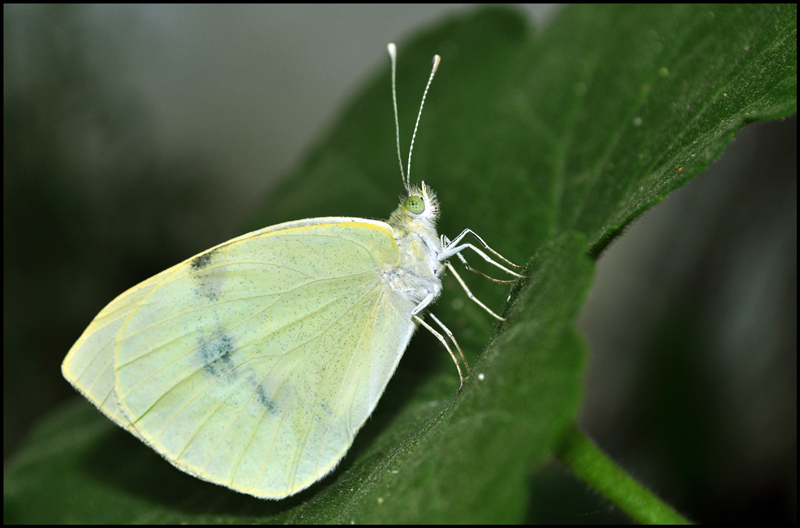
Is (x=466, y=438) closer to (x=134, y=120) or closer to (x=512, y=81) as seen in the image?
(x=512, y=81)

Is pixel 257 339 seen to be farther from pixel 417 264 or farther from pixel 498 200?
pixel 498 200

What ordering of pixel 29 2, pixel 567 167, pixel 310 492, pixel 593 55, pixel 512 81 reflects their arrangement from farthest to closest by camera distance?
pixel 29 2 < pixel 512 81 < pixel 593 55 < pixel 567 167 < pixel 310 492

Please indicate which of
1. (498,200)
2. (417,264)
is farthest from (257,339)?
(498,200)

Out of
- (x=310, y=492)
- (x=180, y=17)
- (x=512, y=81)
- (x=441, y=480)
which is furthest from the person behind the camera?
(x=180, y=17)

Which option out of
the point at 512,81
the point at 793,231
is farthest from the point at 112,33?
the point at 793,231

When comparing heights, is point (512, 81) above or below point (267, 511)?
above

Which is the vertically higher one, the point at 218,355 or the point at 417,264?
A: the point at 417,264

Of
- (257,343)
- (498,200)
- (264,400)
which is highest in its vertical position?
(498,200)

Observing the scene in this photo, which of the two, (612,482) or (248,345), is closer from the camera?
(612,482)
